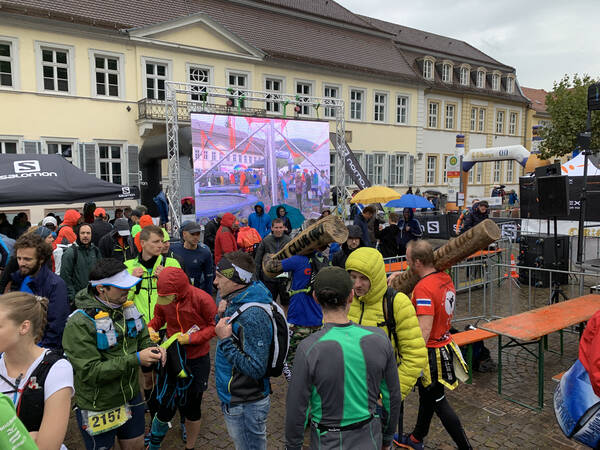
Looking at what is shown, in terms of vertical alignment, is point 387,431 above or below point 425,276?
below

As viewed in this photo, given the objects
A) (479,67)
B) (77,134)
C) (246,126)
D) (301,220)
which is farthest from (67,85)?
(479,67)

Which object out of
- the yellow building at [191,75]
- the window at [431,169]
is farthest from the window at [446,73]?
the window at [431,169]

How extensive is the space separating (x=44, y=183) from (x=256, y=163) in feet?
28.2

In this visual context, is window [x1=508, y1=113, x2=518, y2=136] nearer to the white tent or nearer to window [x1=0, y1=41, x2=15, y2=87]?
the white tent

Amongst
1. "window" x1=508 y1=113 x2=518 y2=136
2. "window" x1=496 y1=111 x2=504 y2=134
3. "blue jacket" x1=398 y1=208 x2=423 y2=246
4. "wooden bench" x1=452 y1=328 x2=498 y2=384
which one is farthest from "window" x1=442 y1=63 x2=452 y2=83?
"wooden bench" x1=452 y1=328 x2=498 y2=384

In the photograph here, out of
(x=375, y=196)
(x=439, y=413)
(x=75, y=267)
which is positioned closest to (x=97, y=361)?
(x=439, y=413)

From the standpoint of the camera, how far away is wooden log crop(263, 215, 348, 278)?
4047 mm

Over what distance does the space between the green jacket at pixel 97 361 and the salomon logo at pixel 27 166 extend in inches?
196

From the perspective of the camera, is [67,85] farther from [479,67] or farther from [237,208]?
[479,67]

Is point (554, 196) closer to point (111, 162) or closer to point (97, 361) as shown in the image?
point (97, 361)

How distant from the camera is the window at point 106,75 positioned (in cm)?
1786

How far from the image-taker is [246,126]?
1427 cm

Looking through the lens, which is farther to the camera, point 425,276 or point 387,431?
point 425,276

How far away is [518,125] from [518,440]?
121 feet
